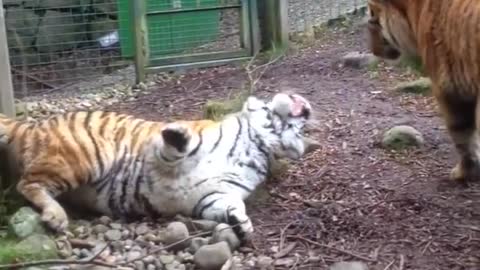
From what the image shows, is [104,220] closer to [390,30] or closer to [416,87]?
[390,30]

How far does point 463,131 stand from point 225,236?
123 centimetres

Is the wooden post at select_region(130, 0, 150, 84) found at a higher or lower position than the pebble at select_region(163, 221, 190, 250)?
higher

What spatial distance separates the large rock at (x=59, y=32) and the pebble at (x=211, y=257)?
13.6 feet

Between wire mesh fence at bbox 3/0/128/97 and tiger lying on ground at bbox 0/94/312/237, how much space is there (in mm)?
2841

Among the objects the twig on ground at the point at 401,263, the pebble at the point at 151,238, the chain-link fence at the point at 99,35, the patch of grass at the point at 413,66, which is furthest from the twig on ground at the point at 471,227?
the chain-link fence at the point at 99,35

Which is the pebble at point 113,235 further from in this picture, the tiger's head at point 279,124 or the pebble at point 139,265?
the tiger's head at point 279,124

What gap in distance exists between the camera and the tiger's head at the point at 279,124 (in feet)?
13.0

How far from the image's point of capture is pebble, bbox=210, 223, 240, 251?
11.1 feet

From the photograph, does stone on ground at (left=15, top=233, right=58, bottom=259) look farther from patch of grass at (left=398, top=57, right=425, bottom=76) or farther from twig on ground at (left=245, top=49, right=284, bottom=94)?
patch of grass at (left=398, top=57, right=425, bottom=76)

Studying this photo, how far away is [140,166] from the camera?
3748mm

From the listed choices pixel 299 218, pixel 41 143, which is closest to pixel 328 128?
pixel 299 218

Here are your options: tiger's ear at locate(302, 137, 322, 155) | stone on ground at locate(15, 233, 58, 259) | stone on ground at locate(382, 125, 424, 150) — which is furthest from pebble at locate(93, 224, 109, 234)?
stone on ground at locate(382, 125, 424, 150)

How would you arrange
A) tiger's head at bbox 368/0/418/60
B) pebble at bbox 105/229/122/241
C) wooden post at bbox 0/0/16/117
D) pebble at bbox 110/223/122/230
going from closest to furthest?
1. pebble at bbox 105/229/122/241
2. pebble at bbox 110/223/122/230
3. wooden post at bbox 0/0/16/117
4. tiger's head at bbox 368/0/418/60

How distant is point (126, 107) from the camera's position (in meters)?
5.96
